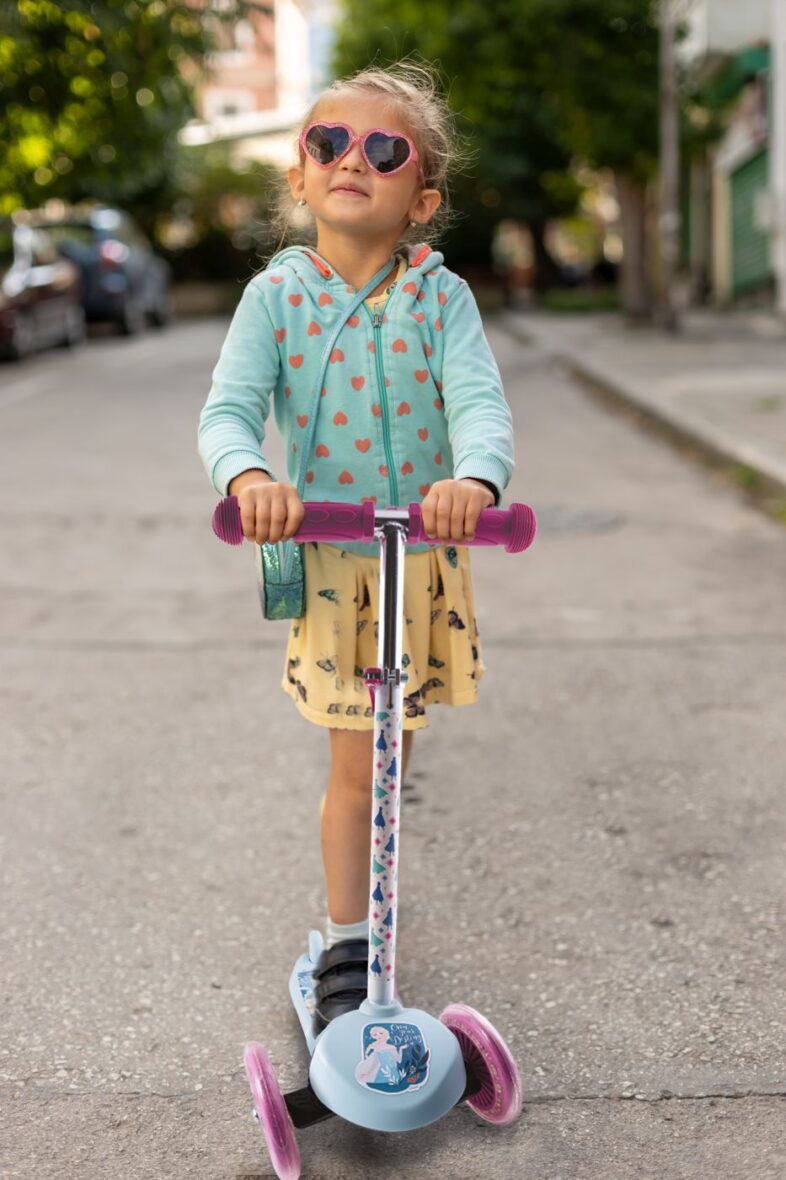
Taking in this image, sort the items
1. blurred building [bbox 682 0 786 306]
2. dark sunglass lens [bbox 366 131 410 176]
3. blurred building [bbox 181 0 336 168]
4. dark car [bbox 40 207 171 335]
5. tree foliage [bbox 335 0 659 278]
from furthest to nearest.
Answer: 1. blurred building [bbox 181 0 336 168]
2. blurred building [bbox 682 0 786 306]
3. dark car [bbox 40 207 171 335]
4. tree foliage [bbox 335 0 659 278]
5. dark sunglass lens [bbox 366 131 410 176]

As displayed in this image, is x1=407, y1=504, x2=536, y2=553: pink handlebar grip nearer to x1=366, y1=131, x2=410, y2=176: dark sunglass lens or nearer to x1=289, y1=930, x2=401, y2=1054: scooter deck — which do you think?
x1=366, y1=131, x2=410, y2=176: dark sunglass lens

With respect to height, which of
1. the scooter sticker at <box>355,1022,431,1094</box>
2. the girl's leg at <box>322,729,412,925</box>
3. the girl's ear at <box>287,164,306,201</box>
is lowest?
the scooter sticker at <box>355,1022,431,1094</box>

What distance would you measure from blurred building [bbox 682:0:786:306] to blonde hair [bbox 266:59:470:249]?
19527mm

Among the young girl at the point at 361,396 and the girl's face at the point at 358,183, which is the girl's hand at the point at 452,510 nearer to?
the young girl at the point at 361,396

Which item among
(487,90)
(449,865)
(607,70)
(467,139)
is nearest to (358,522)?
(467,139)

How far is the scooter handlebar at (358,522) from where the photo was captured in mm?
2232

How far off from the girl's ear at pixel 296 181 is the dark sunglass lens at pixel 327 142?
12 centimetres

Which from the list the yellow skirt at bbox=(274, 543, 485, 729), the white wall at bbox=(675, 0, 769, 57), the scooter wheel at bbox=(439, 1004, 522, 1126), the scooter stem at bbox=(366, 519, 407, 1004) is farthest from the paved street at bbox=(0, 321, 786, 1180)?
the white wall at bbox=(675, 0, 769, 57)

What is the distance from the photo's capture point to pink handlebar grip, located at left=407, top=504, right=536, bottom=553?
2234mm

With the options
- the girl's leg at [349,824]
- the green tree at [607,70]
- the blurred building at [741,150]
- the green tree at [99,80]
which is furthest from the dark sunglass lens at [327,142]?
→ the blurred building at [741,150]

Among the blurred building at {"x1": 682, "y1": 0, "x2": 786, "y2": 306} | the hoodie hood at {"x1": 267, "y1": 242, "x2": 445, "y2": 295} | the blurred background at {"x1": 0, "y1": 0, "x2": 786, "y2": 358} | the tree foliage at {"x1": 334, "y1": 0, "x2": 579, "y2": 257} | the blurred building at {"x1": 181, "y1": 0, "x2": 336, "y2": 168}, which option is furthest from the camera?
the blurred building at {"x1": 181, "y1": 0, "x2": 336, "y2": 168}

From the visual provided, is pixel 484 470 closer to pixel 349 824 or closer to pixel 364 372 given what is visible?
pixel 364 372

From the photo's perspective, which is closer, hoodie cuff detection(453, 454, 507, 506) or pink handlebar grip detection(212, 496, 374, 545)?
pink handlebar grip detection(212, 496, 374, 545)

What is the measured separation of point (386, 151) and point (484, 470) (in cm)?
59
